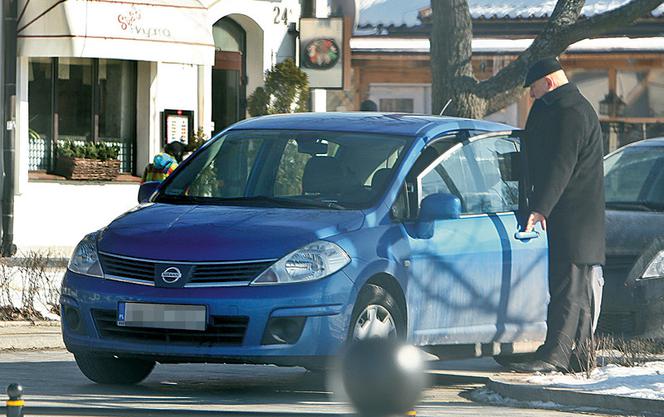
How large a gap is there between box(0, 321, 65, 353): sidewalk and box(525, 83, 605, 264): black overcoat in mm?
4040

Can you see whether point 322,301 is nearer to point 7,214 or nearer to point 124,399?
point 124,399

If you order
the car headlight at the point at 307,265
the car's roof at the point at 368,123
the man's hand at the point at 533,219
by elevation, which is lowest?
the car headlight at the point at 307,265

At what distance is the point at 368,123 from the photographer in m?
11.2

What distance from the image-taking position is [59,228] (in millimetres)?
24922

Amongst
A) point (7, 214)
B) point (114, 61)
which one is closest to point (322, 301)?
point (7, 214)

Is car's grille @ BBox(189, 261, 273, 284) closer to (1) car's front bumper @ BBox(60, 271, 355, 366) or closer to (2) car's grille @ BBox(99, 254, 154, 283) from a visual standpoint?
(1) car's front bumper @ BBox(60, 271, 355, 366)

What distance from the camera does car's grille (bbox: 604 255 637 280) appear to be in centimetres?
1329

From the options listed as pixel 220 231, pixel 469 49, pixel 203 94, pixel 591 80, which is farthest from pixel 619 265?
pixel 591 80

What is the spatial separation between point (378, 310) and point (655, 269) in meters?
3.78

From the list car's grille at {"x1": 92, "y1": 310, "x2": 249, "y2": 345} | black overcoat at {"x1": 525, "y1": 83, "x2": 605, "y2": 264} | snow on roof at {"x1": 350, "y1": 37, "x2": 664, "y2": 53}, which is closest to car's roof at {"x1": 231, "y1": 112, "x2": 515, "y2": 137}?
black overcoat at {"x1": 525, "y1": 83, "x2": 605, "y2": 264}

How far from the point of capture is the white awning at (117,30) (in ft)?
78.2

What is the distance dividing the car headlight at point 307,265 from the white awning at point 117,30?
14474mm

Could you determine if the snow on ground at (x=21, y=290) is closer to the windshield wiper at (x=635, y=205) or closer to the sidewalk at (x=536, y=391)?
the sidewalk at (x=536, y=391)

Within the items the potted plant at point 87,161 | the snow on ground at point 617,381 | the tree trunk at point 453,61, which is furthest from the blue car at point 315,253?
the potted plant at point 87,161
